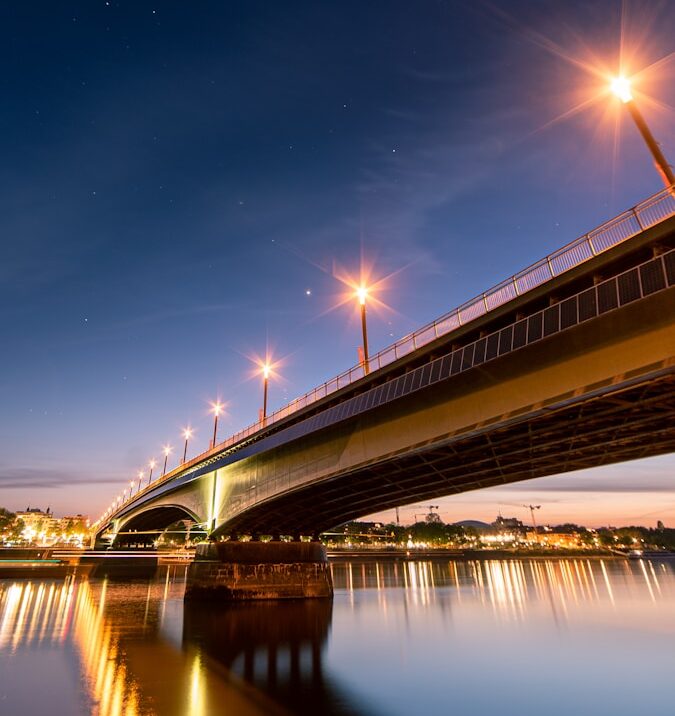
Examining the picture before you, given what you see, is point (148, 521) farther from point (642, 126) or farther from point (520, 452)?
point (642, 126)

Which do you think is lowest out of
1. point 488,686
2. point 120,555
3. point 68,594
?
point 488,686

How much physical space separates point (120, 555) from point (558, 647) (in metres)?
85.5

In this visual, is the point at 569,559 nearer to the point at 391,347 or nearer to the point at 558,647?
the point at 558,647

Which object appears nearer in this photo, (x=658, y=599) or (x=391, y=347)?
(x=391, y=347)

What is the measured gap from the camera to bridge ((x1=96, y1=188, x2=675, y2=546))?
15.5m

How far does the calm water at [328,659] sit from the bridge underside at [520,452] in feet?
29.0

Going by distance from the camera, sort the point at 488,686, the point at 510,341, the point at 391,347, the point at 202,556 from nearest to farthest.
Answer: the point at 510,341 < the point at 488,686 < the point at 391,347 < the point at 202,556

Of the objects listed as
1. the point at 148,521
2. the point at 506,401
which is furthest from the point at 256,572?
the point at 148,521

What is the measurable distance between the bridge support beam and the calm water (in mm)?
2457

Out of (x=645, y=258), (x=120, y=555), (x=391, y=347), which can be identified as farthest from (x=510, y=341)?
(x=120, y=555)

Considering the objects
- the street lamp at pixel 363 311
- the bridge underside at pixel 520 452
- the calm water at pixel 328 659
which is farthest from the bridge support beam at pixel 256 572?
the street lamp at pixel 363 311

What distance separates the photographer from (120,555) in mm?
91125

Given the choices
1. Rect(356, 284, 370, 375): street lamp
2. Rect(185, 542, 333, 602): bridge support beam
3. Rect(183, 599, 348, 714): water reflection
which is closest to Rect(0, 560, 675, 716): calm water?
Rect(183, 599, 348, 714): water reflection

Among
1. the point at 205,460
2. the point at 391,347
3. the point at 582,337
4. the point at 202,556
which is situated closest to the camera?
the point at 582,337
